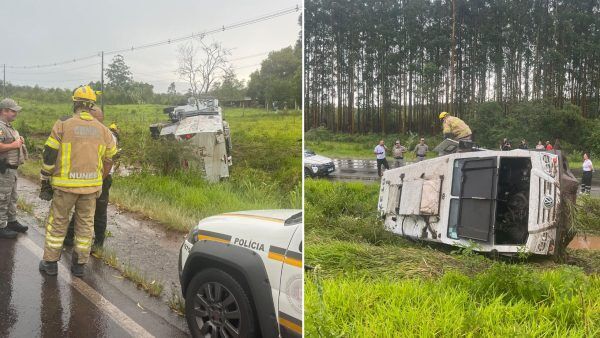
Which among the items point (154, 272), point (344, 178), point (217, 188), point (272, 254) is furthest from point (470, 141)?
point (154, 272)

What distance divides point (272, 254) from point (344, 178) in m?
0.75

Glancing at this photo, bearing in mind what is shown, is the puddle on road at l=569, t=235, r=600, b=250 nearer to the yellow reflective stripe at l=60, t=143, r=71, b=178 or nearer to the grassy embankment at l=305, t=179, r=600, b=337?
the grassy embankment at l=305, t=179, r=600, b=337

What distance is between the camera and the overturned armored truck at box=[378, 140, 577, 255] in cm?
108

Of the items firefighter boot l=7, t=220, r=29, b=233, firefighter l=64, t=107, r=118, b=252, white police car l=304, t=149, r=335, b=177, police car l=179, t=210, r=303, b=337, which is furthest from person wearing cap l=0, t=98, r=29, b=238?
white police car l=304, t=149, r=335, b=177

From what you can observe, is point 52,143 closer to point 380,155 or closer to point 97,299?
point 97,299

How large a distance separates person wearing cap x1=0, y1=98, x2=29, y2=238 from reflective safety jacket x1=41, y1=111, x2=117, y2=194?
0.25 metres

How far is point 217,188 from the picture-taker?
246cm

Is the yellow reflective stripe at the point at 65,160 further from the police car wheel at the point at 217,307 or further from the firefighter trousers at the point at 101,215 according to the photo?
the police car wheel at the point at 217,307

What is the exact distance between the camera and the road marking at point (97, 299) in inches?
92.8

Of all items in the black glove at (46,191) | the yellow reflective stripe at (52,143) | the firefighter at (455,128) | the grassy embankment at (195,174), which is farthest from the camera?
the black glove at (46,191)

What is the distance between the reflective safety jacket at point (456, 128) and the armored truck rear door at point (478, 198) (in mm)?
68

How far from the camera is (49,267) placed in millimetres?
2752

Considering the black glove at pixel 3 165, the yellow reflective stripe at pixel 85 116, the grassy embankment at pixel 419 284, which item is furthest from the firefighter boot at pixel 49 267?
the grassy embankment at pixel 419 284

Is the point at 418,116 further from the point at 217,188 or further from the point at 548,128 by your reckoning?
the point at 217,188
